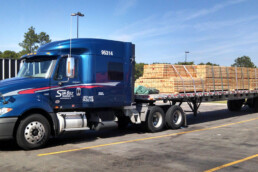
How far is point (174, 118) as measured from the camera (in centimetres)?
1143

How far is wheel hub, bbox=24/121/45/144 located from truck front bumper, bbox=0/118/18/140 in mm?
383

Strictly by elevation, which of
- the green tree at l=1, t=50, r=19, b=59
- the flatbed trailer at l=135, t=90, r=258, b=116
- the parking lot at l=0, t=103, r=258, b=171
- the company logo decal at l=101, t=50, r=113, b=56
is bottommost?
the parking lot at l=0, t=103, r=258, b=171

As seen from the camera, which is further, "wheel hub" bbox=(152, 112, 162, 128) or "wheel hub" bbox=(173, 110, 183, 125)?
"wheel hub" bbox=(173, 110, 183, 125)

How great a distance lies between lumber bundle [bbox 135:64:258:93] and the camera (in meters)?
11.6

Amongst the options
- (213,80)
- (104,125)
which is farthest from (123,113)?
(213,80)

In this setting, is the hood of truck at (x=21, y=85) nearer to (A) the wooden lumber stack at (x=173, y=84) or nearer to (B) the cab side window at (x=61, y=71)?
(B) the cab side window at (x=61, y=71)

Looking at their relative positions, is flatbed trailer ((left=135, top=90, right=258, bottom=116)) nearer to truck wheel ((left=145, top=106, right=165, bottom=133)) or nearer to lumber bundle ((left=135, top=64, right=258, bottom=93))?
lumber bundle ((left=135, top=64, right=258, bottom=93))

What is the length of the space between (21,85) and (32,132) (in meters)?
1.32

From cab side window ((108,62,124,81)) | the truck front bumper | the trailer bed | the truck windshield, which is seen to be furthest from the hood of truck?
the trailer bed

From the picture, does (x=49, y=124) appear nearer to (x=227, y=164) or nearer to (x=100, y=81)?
(x=100, y=81)

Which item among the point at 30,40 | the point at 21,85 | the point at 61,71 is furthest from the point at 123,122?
the point at 30,40

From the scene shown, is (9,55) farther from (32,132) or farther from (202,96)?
(32,132)

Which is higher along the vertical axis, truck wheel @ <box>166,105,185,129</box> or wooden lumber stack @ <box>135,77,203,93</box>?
wooden lumber stack @ <box>135,77,203,93</box>

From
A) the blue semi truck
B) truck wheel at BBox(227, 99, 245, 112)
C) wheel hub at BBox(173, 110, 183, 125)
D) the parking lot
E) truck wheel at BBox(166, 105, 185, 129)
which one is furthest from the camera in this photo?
truck wheel at BBox(227, 99, 245, 112)
